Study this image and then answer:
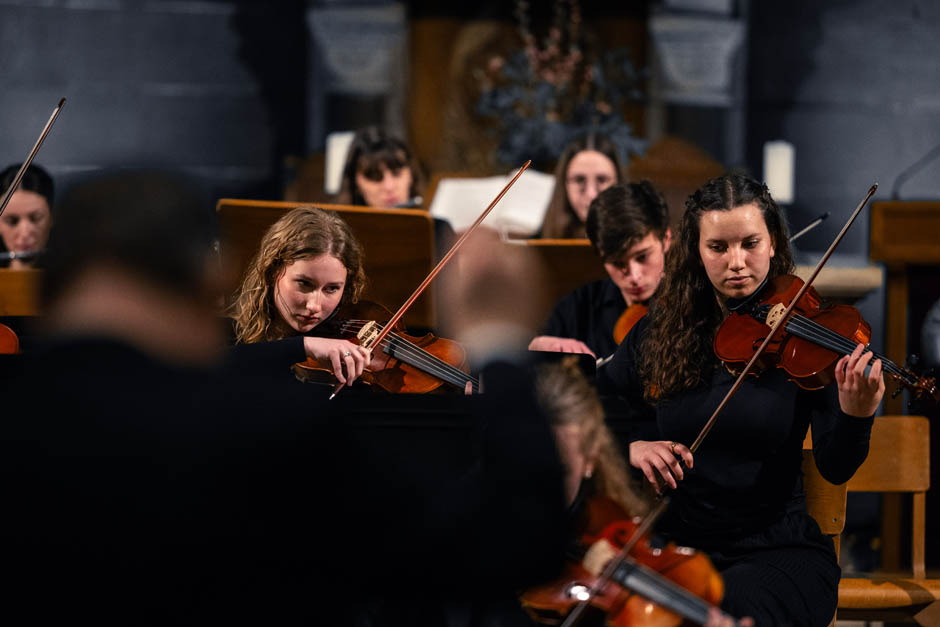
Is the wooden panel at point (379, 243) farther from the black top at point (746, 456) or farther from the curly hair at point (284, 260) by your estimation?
the black top at point (746, 456)

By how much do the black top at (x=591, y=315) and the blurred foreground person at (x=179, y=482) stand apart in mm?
1312

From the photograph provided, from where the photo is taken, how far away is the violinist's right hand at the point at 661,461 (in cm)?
162

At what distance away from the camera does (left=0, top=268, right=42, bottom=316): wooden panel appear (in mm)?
2088

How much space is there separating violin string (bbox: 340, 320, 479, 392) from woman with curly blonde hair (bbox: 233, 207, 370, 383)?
0.09 m

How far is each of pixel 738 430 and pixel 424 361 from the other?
19.7 inches

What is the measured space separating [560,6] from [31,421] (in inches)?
176

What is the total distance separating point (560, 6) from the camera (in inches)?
201

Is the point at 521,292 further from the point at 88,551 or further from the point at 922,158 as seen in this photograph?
the point at 922,158

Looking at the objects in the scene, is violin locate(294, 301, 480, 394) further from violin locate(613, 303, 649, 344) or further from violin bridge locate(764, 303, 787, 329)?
violin locate(613, 303, 649, 344)

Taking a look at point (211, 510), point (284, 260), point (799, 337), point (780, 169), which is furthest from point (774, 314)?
point (780, 169)

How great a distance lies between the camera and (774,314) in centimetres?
167

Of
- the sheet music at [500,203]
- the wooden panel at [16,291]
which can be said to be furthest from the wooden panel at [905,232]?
the wooden panel at [16,291]

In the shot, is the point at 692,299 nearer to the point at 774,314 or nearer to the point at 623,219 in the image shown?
the point at 774,314

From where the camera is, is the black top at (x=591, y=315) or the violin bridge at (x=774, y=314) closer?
the violin bridge at (x=774, y=314)
